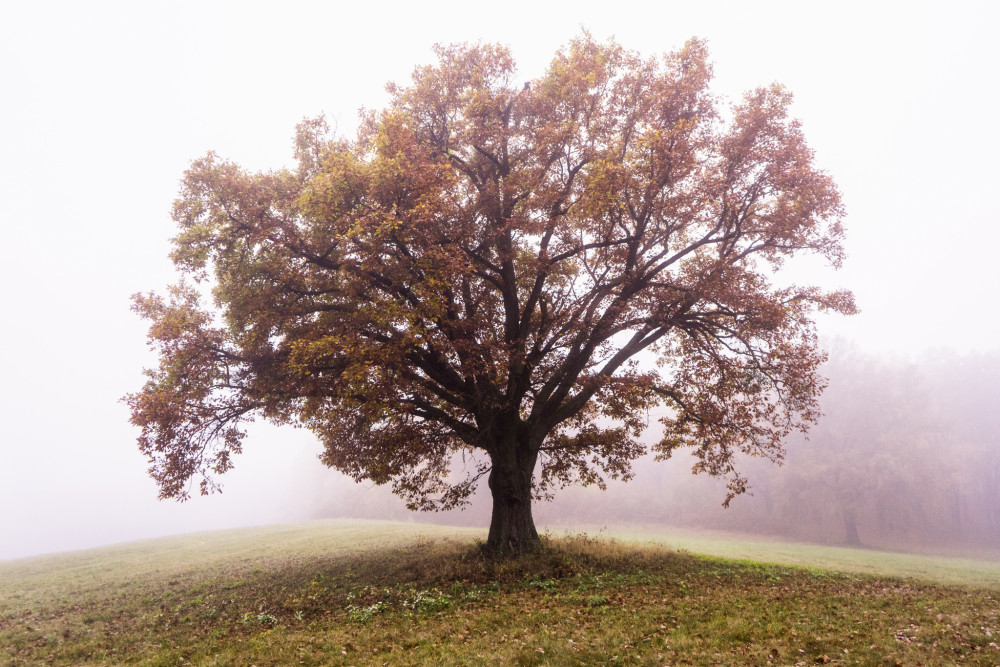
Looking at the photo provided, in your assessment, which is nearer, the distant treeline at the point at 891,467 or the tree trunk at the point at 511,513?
the tree trunk at the point at 511,513

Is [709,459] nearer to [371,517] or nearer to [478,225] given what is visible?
[478,225]

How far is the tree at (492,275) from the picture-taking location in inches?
522

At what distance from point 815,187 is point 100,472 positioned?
23122 cm

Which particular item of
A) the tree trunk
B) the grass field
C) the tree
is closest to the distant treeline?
the grass field

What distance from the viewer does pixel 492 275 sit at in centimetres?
1688

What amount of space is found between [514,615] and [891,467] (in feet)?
138

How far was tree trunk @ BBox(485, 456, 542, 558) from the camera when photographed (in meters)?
15.5

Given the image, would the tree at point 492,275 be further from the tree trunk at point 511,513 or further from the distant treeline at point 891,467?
the distant treeline at point 891,467

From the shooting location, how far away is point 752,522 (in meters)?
48.4

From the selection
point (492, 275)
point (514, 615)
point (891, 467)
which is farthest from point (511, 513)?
point (891, 467)

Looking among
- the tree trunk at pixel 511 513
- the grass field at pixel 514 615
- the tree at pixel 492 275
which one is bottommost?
the grass field at pixel 514 615

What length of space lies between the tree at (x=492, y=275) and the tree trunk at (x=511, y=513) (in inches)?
2.8

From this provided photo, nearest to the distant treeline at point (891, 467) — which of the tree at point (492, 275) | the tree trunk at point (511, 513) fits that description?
the tree at point (492, 275)

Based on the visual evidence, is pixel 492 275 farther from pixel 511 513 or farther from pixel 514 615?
pixel 514 615
